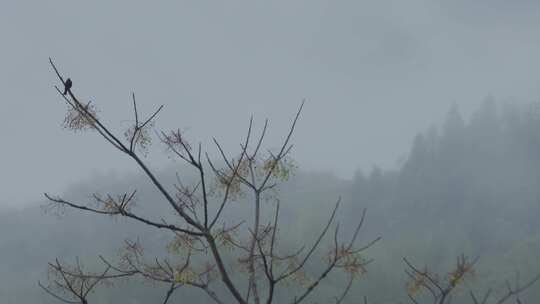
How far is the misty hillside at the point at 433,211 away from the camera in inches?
3273

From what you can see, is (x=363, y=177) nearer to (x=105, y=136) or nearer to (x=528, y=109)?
(x=528, y=109)

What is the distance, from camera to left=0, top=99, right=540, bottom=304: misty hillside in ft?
273

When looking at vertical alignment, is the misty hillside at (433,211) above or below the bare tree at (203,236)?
above

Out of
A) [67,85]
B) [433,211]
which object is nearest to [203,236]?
[67,85]

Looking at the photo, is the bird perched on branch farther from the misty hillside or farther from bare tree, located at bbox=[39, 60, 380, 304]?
the misty hillside

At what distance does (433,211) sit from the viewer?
97000 mm

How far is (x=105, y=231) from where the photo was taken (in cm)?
10312

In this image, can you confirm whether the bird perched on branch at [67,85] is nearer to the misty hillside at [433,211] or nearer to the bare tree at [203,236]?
the bare tree at [203,236]

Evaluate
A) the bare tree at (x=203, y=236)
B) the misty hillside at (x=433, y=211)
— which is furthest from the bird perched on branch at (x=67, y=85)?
the misty hillside at (x=433, y=211)

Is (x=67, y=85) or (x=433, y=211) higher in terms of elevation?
(x=433, y=211)

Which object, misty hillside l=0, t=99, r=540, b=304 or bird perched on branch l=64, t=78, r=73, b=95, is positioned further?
misty hillside l=0, t=99, r=540, b=304

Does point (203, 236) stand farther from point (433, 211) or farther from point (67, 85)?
point (433, 211)

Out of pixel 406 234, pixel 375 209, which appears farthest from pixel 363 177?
pixel 406 234

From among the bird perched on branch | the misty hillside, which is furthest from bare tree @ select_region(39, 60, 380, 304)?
the misty hillside
